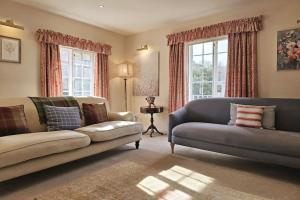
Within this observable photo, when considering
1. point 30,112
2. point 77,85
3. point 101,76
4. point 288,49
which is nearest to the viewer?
point 30,112

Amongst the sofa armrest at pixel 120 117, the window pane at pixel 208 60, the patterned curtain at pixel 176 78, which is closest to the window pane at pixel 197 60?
the window pane at pixel 208 60

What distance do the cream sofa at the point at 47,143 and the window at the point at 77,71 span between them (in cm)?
102

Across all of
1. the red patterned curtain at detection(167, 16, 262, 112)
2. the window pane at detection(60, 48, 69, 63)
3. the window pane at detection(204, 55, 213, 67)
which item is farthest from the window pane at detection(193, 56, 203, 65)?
the window pane at detection(60, 48, 69, 63)

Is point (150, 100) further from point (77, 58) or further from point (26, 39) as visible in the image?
point (26, 39)

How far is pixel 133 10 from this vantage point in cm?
397

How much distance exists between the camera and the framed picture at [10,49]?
132 inches

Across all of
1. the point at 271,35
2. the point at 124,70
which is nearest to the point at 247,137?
the point at 271,35

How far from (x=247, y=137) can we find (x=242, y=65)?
161 cm

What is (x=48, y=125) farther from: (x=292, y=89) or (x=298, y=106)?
(x=292, y=89)

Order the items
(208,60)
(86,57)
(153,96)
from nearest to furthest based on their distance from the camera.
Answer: (208,60) < (86,57) < (153,96)

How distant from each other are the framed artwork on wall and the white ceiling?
0.77m

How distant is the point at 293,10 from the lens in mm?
3303

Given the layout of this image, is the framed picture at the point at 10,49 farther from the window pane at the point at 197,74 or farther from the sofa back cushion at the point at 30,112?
the window pane at the point at 197,74

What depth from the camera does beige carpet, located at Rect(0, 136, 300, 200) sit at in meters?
2.01
